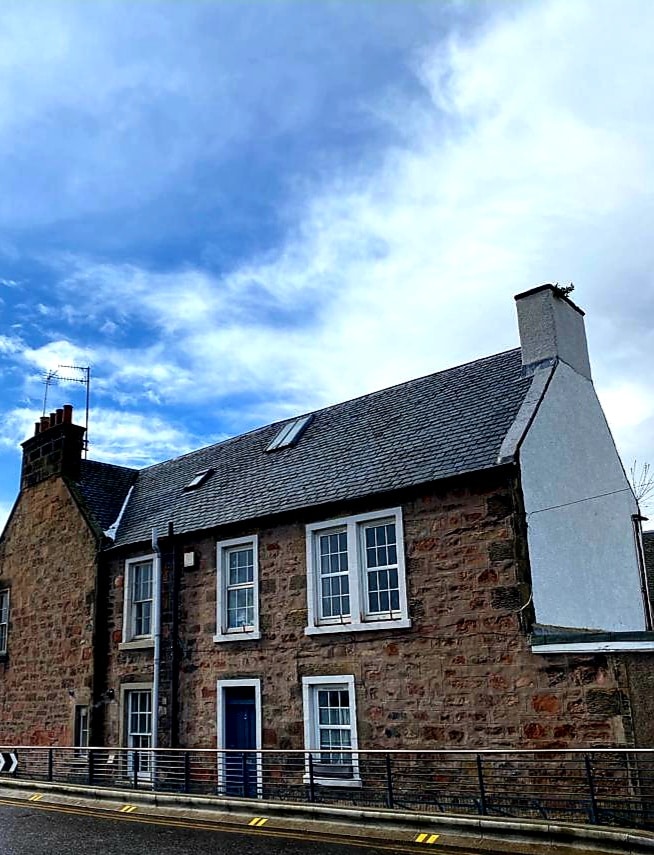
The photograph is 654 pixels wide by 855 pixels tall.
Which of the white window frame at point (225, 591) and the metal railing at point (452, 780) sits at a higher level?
the white window frame at point (225, 591)

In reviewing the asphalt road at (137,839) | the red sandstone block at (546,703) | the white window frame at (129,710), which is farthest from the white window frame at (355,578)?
the white window frame at (129,710)

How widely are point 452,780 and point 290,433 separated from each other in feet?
31.9

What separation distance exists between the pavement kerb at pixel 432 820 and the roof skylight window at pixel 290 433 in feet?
27.1

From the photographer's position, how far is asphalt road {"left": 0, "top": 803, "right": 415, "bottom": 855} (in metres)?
10.4

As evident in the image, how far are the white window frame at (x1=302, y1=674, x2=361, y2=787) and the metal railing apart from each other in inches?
1.7

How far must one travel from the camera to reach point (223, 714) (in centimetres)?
1656

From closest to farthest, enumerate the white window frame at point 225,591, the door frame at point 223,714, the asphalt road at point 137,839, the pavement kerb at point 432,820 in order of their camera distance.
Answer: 1. the pavement kerb at point 432,820
2. the asphalt road at point 137,839
3. the door frame at point 223,714
4. the white window frame at point 225,591

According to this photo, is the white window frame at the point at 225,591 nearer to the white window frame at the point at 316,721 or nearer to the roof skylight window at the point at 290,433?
the white window frame at the point at 316,721

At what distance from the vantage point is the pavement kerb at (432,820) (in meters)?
9.79

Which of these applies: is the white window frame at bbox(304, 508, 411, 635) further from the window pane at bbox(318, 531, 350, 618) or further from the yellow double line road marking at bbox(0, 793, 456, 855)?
the yellow double line road marking at bbox(0, 793, 456, 855)

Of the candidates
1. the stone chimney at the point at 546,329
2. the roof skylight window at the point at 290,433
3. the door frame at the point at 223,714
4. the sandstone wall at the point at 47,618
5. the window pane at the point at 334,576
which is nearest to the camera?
the window pane at the point at 334,576

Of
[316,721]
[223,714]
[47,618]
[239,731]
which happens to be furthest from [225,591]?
[47,618]

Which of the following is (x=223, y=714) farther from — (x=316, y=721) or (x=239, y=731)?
(x=316, y=721)

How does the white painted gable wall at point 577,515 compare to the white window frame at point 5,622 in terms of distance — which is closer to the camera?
the white painted gable wall at point 577,515
